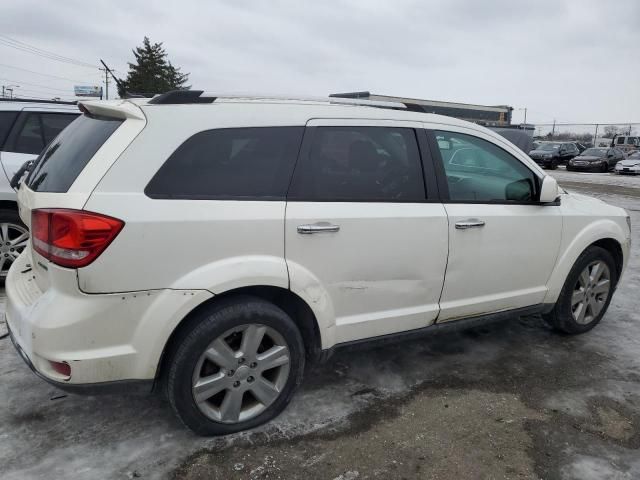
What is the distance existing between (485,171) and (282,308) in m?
1.84

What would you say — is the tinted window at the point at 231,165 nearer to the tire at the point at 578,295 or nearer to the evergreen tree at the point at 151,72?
the tire at the point at 578,295

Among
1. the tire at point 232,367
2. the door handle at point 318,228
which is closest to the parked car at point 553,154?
the door handle at point 318,228

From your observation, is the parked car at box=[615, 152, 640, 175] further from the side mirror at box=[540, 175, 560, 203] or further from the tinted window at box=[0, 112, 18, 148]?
the tinted window at box=[0, 112, 18, 148]

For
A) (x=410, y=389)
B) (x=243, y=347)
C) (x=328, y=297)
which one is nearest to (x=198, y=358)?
(x=243, y=347)

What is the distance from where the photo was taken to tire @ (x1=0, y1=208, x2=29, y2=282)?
187 inches

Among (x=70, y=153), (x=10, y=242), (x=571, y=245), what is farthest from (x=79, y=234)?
(x=571, y=245)

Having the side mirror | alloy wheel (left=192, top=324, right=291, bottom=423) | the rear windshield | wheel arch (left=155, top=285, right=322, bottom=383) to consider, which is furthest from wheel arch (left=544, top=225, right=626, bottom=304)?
the rear windshield

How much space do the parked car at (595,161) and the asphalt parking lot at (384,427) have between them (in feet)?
88.9

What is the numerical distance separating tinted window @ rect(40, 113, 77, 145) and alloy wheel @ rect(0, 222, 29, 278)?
93cm

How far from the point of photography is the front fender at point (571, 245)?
154 inches

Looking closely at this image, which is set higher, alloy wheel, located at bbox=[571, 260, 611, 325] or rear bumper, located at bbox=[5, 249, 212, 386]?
rear bumper, located at bbox=[5, 249, 212, 386]

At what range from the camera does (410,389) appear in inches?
130

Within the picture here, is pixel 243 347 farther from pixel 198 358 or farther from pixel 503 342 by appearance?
→ pixel 503 342

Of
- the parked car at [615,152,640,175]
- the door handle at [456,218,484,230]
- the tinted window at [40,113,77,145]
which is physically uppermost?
the tinted window at [40,113,77,145]
